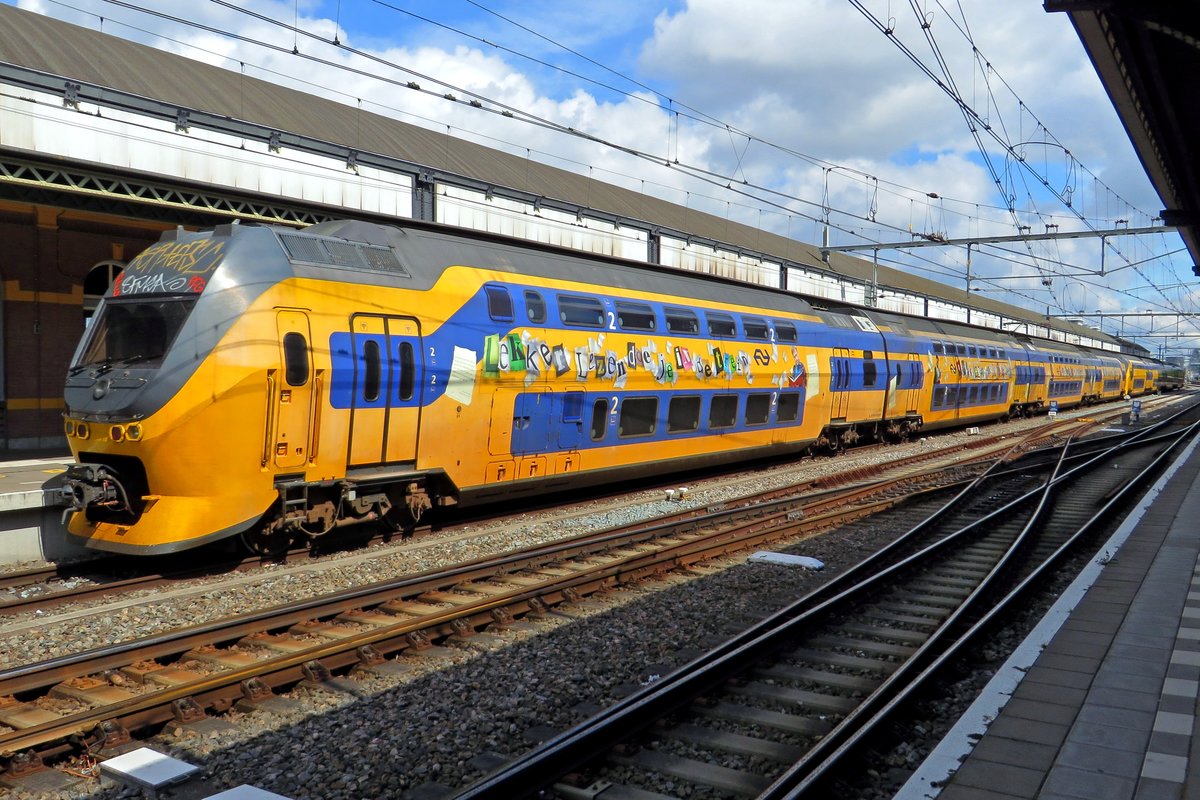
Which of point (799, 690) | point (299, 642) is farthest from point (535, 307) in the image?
point (799, 690)

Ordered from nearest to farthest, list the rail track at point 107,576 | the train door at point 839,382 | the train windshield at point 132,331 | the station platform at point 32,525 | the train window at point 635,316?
the rail track at point 107,576, the train windshield at point 132,331, the station platform at point 32,525, the train window at point 635,316, the train door at point 839,382

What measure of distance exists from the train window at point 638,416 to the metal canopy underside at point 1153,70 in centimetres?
790

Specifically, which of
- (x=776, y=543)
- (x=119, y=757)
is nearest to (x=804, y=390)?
(x=776, y=543)

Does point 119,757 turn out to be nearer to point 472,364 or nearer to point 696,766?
point 696,766

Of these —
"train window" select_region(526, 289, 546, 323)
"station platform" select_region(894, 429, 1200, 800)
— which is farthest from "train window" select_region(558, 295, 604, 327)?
"station platform" select_region(894, 429, 1200, 800)

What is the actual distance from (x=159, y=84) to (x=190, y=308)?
13.4 metres

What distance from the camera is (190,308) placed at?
371 inches

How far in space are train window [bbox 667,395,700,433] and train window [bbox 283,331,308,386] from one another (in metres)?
7.27

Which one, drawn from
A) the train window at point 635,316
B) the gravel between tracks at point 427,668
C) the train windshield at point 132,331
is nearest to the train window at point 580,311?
the train window at point 635,316

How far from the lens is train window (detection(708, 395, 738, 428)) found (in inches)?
658

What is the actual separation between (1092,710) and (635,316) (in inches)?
399

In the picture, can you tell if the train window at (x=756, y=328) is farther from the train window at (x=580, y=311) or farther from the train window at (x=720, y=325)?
the train window at (x=580, y=311)

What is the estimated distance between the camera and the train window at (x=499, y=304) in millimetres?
12227

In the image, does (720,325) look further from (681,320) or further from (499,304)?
(499,304)
